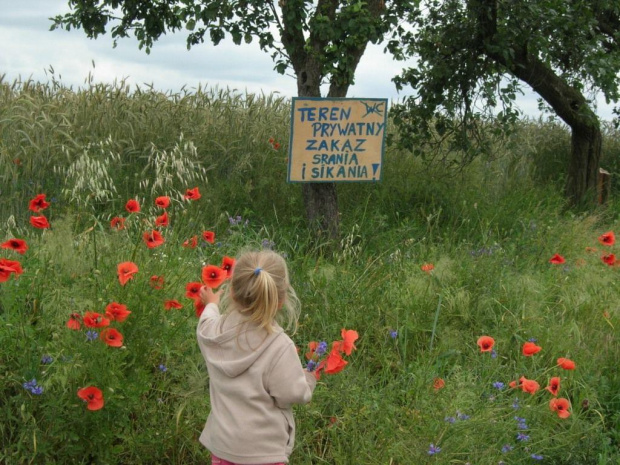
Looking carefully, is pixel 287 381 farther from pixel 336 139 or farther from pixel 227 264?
pixel 336 139

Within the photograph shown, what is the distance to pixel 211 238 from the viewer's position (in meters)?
3.94

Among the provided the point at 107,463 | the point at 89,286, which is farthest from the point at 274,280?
the point at 89,286

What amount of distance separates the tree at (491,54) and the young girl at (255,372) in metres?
5.47

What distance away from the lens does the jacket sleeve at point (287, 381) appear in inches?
104

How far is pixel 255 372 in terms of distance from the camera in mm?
2645

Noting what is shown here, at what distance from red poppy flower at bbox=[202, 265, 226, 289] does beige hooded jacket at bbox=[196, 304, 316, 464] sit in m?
0.38

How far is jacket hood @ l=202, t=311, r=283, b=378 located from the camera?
8.68 ft

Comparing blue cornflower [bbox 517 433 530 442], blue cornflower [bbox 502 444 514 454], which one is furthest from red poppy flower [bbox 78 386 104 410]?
blue cornflower [bbox 517 433 530 442]

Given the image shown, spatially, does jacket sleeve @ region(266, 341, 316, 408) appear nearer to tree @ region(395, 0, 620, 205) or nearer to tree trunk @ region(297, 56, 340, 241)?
tree trunk @ region(297, 56, 340, 241)

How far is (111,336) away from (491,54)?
20.2 feet

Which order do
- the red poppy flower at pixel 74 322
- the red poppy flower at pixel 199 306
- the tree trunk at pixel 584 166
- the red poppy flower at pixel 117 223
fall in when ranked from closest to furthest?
the red poppy flower at pixel 74 322, the red poppy flower at pixel 199 306, the red poppy flower at pixel 117 223, the tree trunk at pixel 584 166

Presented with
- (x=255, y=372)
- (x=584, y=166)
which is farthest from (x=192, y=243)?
(x=584, y=166)

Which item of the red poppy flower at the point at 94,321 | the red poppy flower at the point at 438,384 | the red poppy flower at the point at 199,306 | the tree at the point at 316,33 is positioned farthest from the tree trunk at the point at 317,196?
the red poppy flower at the point at 94,321

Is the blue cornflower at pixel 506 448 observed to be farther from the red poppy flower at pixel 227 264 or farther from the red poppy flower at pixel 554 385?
the red poppy flower at pixel 227 264
